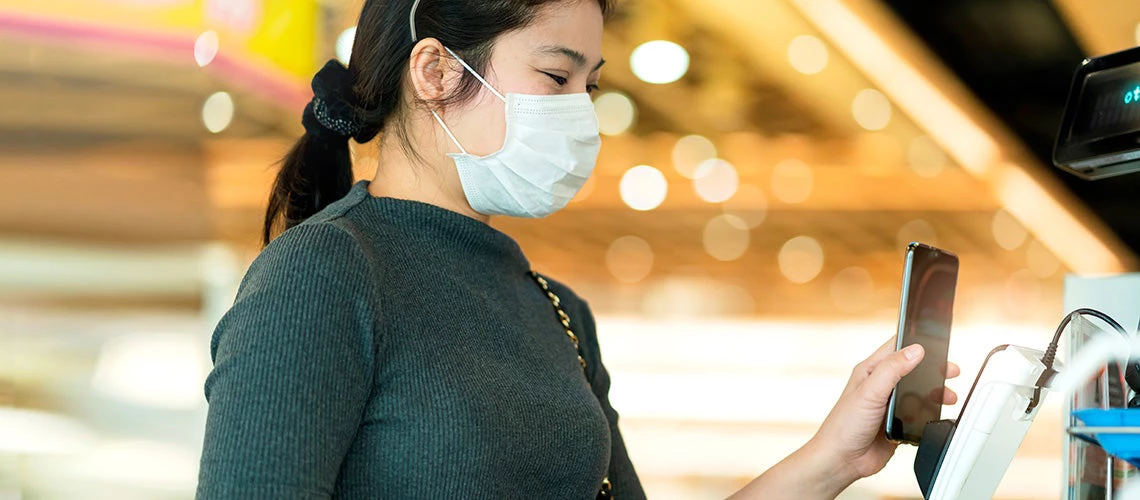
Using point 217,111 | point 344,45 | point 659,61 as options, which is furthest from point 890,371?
point 659,61

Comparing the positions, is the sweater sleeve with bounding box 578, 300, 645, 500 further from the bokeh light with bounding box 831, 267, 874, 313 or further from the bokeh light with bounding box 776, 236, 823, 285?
the bokeh light with bounding box 776, 236, 823, 285

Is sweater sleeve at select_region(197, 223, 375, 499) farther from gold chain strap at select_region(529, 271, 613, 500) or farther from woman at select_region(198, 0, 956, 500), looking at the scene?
gold chain strap at select_region(529, 271, 613, 500)

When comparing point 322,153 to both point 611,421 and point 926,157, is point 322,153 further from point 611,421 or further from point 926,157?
point 926,157

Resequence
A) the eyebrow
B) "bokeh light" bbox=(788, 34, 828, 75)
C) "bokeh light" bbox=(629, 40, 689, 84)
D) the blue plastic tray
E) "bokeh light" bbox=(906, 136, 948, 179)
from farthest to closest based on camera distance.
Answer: "bokeh light" bbox=(906, 136, 948, 179) < "bokeh light" bbox=(629, 40, 689, 84) < "bokeh light" bbox=(788, 34, 828, 75) < the eyebrow < the blue plastic tray

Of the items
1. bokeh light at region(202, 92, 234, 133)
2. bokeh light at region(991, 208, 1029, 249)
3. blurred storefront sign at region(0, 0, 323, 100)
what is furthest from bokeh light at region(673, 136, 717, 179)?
blurred storefront sign at region(0, 0, 323, 100)

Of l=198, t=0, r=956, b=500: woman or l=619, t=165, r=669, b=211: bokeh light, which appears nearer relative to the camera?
l=198, t=0, r=956, b=500: woman

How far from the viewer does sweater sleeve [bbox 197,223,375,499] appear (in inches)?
36.6

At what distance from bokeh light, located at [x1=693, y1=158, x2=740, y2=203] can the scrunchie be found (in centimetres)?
383

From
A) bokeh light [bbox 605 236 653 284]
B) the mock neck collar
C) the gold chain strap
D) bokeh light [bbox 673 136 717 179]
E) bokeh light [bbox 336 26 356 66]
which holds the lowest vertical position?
the gold chain strap

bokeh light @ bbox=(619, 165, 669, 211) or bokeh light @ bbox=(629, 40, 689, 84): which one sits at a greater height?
bokeh light @ bbox=(629, 40, 689, 84)

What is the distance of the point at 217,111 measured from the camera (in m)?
3.33

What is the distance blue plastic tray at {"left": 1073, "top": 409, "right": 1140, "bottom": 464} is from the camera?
0.76 metres

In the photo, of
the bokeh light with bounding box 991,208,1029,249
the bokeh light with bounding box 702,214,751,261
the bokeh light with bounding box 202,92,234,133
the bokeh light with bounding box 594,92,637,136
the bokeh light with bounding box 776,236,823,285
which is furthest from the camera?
the bokeh light with bounding box 776,236,823,285

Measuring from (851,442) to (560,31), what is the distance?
0.58 metres
